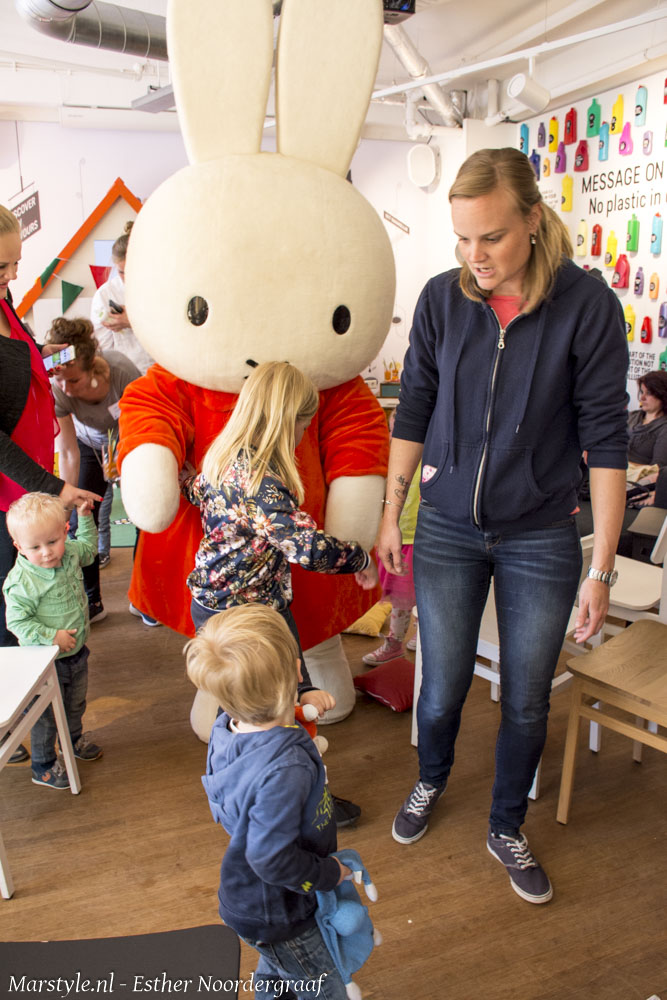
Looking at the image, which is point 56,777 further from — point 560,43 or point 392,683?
point 560,43

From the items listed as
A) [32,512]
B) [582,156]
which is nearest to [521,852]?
[32,512]

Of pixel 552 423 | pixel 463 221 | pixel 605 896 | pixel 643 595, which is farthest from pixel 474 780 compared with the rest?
pixel 463 221

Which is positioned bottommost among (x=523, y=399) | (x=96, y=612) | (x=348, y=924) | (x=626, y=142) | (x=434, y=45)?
(x=96, y=612)

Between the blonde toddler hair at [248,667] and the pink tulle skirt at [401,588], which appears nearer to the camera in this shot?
the blonde toddler hair at [248,667]

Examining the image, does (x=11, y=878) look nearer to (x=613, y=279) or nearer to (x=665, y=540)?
(x=665, y=540)

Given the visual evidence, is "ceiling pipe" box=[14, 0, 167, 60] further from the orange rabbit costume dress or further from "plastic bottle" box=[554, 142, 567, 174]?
the orange rabbit costume dress

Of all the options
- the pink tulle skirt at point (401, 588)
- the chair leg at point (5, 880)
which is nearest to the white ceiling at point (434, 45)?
the pink tulle skirt at point (401, 588)

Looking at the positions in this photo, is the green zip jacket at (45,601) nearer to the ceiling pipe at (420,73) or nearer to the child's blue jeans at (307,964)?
the child's blue jeans at (307,964)

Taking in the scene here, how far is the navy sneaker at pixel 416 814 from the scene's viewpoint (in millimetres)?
2102

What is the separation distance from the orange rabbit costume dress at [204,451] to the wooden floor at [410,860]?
1.63 ft

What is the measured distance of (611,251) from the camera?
5.43 m

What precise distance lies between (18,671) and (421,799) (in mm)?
1087

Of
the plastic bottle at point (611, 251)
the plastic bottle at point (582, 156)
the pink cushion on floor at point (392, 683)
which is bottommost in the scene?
the pink cushion on floor at point (392, 683)

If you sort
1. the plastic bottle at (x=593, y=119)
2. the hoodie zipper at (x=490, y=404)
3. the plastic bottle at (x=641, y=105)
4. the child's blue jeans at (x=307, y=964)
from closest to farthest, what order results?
the child's blue jeans at (x=307, y=964) → the hoodie zipper at (x=490, y=404) → the plastic bottle at (x=641, y=105) → the plastic bottle at (x=593, y=119)
